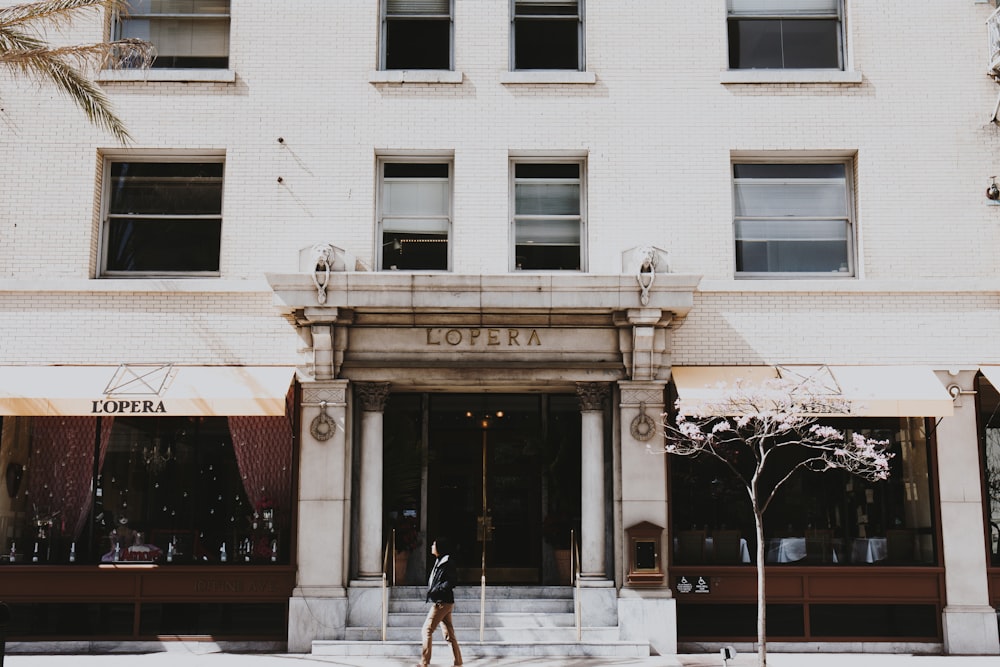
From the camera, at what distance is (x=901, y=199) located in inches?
597

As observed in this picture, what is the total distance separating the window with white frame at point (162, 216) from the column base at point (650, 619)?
320 inches

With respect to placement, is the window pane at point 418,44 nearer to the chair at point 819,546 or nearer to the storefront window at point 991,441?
the chair at point 819,546

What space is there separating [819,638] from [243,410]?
8.90 metres

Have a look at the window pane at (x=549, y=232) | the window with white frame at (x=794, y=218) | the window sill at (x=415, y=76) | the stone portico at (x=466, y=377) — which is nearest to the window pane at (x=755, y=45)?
the window with white frame at (x=794, y=218)

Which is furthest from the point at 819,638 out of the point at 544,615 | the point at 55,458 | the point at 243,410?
the point at 55,458

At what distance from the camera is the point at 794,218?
51.2 ft

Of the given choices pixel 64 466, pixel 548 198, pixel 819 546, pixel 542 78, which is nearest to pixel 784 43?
pixel 542 78

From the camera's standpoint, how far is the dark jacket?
12461 millimetres

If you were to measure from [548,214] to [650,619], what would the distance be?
635 cm

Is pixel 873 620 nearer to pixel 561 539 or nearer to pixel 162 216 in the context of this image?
pixel 561 539

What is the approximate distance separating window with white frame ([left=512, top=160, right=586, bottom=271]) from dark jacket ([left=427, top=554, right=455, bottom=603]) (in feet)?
16.6

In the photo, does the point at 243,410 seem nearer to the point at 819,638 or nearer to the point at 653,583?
the point at 653,583

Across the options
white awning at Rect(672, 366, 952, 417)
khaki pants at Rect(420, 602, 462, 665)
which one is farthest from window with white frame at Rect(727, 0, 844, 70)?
khaki pants at Rect(420, 602, 462, 665)

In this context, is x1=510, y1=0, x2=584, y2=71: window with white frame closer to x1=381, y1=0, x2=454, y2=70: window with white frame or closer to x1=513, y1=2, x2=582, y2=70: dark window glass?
x1=513, y1=2, x2=582, y2=70: dark window glass
